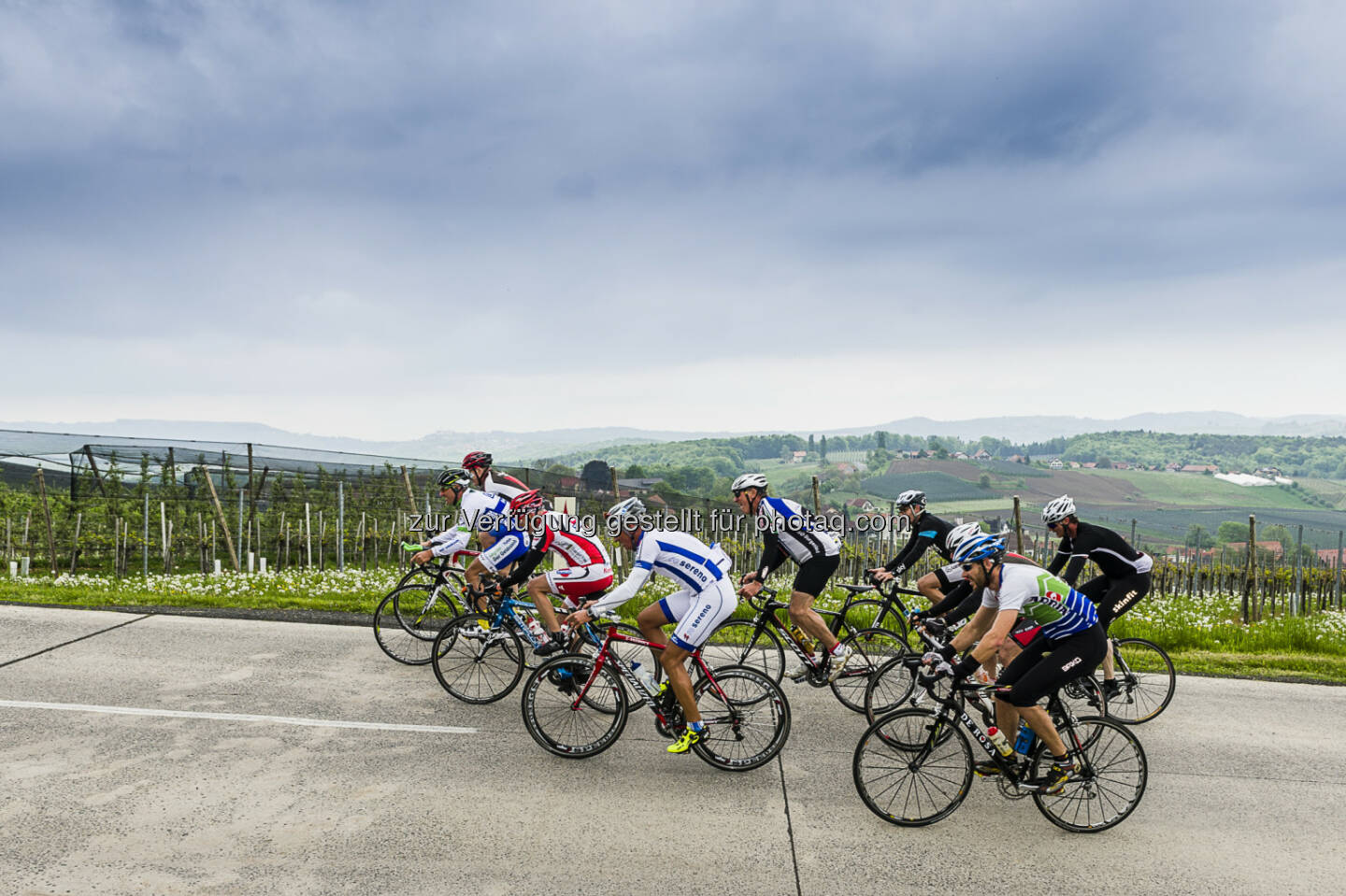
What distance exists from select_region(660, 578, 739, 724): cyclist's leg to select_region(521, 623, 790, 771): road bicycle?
0.14 metres

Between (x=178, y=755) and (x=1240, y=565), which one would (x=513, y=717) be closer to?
(x=178, y=755)

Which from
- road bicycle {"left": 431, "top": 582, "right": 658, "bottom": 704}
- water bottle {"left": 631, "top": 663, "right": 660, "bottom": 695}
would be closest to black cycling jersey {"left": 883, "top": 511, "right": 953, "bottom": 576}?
road bicycle {"left": 431, "top": 582, "right": 658, "bottom": 704}

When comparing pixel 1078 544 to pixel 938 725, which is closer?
pixel 938 725

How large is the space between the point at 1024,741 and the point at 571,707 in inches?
130

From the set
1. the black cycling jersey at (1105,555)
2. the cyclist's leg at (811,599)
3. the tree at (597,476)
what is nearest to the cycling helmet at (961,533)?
the cyclist's leg at (811,599)

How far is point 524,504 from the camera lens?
8.20 m

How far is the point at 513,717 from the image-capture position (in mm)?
7211

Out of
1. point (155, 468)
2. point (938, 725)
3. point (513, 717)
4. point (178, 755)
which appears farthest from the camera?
point (155, 468)

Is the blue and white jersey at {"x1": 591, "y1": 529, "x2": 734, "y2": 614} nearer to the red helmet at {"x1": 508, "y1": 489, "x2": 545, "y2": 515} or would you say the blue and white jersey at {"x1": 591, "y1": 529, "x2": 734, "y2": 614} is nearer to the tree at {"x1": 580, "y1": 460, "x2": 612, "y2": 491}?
the red helmet at {"x1": 508, "y1": 489, "x2": 545, "y2": 515}

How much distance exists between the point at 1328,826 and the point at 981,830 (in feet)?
8.18

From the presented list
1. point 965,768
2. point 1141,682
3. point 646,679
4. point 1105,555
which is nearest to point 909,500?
point 1105,555

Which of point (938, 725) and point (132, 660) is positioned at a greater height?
point (938, 725)

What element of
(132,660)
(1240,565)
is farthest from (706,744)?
(1240,565)

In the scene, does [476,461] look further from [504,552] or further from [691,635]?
[691,635]
